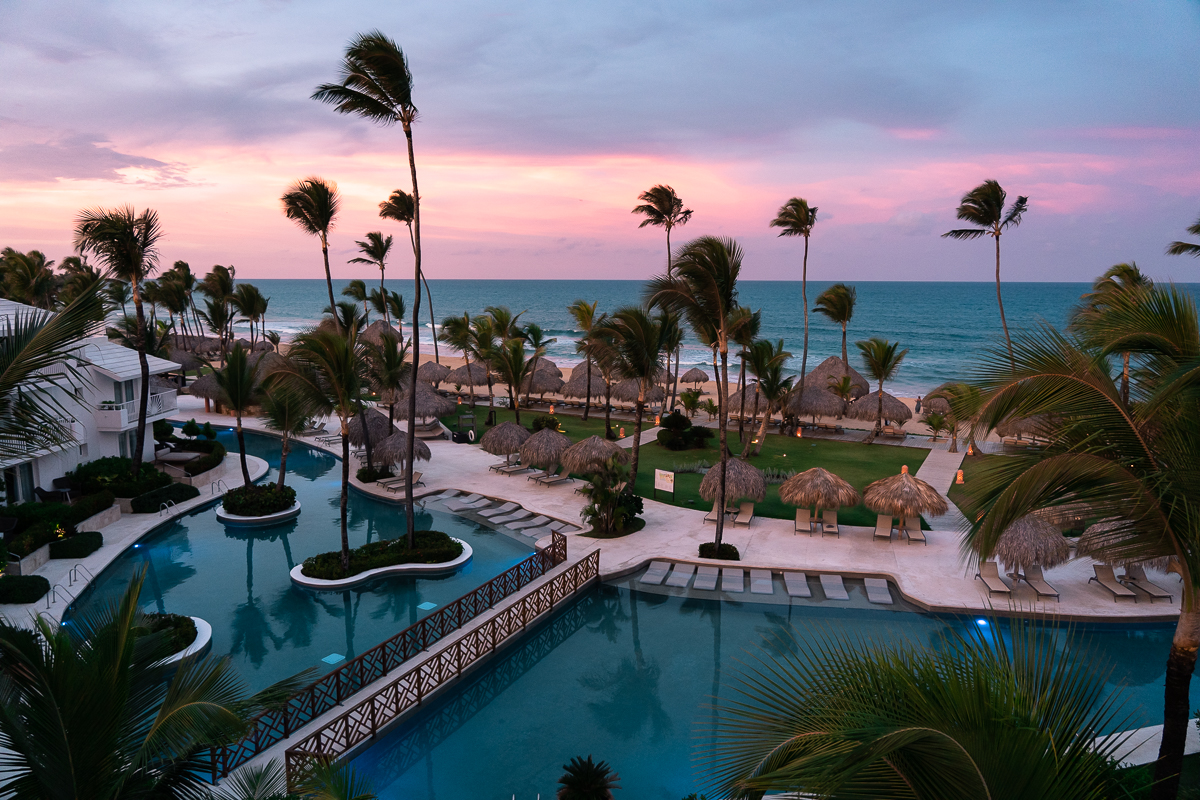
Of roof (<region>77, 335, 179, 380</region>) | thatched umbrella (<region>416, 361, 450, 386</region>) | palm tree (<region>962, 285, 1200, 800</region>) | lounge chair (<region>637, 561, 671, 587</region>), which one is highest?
palm tree (<region>962, 285, 1200, 800</region>)

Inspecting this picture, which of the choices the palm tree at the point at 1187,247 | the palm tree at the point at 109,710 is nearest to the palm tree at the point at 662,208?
the palm tree at the point at 1187,247

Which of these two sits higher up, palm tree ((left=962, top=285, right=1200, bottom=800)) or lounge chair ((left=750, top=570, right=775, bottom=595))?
palm tree ((left=962, top=285, right=1200, bottom=800))

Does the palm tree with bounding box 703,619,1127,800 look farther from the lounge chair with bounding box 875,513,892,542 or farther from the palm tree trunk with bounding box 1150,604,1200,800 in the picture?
the lounge chair with bounding box 875,513,892,542

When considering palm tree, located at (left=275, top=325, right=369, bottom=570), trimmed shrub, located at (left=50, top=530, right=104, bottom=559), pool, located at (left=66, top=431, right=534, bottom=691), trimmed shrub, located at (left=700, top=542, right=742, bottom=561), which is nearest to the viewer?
pool, located at (left=66, top=431, right=534, bottom=691)

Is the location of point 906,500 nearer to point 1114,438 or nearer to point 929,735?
point 1114,438

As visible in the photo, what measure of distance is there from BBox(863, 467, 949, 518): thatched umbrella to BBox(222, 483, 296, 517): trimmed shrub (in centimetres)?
1662

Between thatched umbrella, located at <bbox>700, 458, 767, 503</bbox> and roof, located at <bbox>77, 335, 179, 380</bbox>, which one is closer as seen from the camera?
thatched umbrella, located at <bbox>700, 458, 767, 503</bbox>

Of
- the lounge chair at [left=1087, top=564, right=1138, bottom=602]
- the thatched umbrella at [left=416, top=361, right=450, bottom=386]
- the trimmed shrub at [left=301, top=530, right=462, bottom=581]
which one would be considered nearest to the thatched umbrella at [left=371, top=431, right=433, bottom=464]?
the trimmed shrub at [left=301, top=530, right=462, bottom=581]

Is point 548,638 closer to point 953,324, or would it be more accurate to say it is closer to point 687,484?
point 687,484

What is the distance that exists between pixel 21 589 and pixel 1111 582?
22692 millimetres

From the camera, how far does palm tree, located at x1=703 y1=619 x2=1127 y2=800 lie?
128 inches

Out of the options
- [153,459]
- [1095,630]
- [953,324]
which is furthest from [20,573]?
[953,324]

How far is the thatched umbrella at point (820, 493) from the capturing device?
17.6 meters

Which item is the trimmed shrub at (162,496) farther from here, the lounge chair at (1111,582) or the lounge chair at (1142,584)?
the lounge chair at (1142,584)
